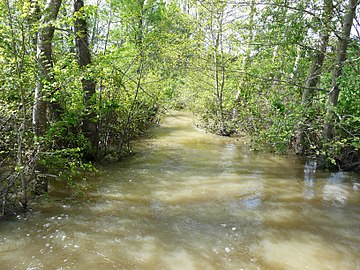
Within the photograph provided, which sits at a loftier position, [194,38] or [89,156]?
[194,38]

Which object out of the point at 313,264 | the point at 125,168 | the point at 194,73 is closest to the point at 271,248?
the point at 313,264

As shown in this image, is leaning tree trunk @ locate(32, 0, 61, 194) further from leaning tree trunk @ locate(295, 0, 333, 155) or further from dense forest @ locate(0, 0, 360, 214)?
leaning tree trunk @ locate(295, 0, 333, 155)

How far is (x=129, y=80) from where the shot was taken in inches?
307

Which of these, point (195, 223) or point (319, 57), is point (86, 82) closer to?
point (195, 223)

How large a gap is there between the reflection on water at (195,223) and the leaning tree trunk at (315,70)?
1024mm

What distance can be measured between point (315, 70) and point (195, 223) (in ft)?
17.4

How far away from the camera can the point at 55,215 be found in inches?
169

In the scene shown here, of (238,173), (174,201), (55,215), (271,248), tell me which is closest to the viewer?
(271,248)

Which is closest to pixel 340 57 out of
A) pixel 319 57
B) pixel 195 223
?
pixel 319 57

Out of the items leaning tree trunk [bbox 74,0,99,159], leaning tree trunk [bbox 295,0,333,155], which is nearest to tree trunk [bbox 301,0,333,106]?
leaning tree trunk [bbox 295,0,333,155]

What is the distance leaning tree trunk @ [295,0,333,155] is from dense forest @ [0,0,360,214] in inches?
1.2

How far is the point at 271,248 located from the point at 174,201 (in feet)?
6.05

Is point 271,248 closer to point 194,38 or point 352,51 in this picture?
point 352,51

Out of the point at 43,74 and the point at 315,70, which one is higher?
the point at 315,70
